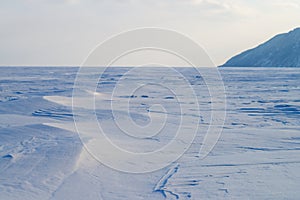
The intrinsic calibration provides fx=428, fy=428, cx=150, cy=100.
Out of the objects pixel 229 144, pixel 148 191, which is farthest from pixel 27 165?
pixel 229 144

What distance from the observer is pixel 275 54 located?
10738 cm

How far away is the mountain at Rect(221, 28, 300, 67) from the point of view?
3918 inches

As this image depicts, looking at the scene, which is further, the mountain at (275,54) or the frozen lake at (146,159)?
the mountain at (275,54)

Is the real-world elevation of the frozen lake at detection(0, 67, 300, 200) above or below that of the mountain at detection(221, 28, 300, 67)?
below

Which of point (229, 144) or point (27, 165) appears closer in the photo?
point (27, 165)

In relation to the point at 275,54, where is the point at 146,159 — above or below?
below

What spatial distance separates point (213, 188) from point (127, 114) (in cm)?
736

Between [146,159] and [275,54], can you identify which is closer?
[146,159]

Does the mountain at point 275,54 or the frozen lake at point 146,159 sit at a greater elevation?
the mountain at point 275,54

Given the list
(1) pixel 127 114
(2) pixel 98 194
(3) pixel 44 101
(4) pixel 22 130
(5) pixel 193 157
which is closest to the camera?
(2) pixel 98 194

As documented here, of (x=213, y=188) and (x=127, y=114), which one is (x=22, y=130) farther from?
(x=213, y=188)

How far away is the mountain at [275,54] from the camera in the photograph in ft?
326

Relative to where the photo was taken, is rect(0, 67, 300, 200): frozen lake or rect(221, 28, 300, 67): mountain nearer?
rect(0, 67, 300, 200): frozen lake

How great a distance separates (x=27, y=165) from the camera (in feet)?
23.0
